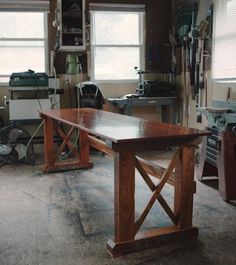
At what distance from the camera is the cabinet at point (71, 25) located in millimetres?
5922

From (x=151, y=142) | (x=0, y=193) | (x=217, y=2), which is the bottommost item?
(x=0, y=193)

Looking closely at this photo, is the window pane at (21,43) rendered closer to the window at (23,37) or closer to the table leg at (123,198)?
the window at (23,37)

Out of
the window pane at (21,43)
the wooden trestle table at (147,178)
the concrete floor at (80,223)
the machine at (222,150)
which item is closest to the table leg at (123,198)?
the wooden trestle table at (147,178)

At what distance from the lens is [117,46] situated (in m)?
6.58

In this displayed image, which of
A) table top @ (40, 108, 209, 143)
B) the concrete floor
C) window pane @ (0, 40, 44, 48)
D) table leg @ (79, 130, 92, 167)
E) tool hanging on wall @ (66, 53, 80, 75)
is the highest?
window pane @ (0, 40, 44, 48)

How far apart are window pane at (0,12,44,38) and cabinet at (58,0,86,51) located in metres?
0.48

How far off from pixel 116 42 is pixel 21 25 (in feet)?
5.44

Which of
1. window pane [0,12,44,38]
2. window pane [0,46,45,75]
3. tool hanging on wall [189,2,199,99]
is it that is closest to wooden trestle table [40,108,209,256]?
tool hanging on wall [189,2,199,99]

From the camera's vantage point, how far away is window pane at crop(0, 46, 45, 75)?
20.3 feet

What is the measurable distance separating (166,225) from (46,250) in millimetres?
1010

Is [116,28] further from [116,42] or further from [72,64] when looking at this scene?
[72,64]

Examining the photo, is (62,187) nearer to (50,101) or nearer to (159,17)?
(50,101)

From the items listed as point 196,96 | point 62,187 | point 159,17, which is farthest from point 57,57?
point 62,187

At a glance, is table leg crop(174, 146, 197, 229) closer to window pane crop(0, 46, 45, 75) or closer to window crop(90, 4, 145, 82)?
window crop(90, 4, 145, 82)
